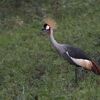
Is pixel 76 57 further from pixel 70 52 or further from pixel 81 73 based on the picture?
pixel 81 73

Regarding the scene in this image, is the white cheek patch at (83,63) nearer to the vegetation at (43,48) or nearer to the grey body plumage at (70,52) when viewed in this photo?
the grey body plumage at (70,52)

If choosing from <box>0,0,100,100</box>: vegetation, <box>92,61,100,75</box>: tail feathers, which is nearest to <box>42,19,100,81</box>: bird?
<box>92,61,100,75</box>: tail feathers

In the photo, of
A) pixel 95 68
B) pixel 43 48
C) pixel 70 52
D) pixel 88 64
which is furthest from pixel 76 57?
pixel 43 48

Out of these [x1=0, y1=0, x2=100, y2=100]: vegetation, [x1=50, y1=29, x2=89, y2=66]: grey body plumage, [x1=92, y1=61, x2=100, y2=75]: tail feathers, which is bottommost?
[x1=0, y1=0, x2=100, y2=100]: vegetation

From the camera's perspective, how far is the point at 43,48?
35.2ft

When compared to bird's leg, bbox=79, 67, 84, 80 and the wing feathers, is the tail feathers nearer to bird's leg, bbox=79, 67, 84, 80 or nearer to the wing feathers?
the wing feathers

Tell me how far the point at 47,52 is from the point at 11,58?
2.31 ft

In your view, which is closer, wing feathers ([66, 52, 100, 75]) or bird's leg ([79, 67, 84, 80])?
wing feathers ([66, 52, 100, 75])

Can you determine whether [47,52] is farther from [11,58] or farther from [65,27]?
[65,27]

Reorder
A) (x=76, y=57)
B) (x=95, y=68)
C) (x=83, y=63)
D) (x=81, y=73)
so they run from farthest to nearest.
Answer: (x=81, y=73)
(x=76, y=57)
(x=83, y=63)
(x=95, y=68)

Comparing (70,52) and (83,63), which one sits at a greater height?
(70,52)

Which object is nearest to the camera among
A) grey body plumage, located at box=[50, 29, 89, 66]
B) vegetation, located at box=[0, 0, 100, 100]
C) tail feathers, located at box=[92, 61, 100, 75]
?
vegetation, located at box=[0, 0, 100, 100]

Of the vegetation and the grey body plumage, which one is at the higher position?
the grey body plumage

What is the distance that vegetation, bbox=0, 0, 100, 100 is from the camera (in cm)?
829
